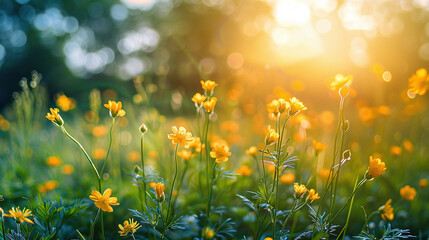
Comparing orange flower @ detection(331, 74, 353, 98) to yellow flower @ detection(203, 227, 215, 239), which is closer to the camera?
orange flower @ detection(331, 74, 353, 98)

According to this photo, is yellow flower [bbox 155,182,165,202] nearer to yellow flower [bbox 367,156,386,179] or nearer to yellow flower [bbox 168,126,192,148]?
yellow flower [bbox 168,126,192,148]

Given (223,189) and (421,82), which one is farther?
(223,189)

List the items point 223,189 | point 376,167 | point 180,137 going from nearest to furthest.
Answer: point 376,167 → point 180,137 → point 223,189

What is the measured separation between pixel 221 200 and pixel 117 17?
14545 millimetres

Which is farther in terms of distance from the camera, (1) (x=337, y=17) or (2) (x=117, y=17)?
(2) (x=117, y=17)

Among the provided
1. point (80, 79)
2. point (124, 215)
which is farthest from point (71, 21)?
point (124, 215)

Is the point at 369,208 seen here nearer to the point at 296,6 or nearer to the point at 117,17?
the point at 296,6

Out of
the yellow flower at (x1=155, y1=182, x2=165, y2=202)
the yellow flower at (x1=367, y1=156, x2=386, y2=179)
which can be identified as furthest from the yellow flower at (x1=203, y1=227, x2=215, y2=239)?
the yellow flower at (x1=367, y1=156, x2=386, y2=179)

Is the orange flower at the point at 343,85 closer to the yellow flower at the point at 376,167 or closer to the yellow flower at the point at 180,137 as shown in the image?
the yellow flower at the point at 376,167

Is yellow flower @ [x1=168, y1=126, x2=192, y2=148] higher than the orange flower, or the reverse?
the orange flower

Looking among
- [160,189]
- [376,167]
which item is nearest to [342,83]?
[376,167]

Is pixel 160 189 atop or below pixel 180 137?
below

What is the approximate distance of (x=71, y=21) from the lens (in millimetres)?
13586

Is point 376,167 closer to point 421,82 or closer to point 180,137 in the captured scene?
point 421,82
